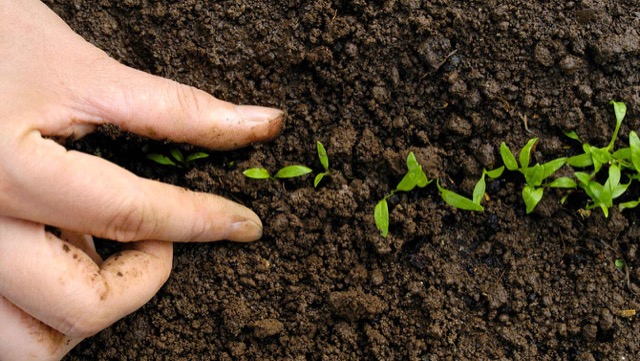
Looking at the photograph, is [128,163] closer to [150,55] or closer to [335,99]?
[150,55]

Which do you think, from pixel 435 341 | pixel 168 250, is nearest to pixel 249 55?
pixel 168 250

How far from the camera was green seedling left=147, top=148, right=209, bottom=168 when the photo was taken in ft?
8.36

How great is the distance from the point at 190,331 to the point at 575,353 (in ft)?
5.08

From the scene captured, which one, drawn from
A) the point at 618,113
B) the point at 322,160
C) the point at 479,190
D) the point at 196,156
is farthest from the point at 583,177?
the point at 196,156

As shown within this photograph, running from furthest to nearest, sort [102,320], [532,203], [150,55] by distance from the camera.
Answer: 1. [150,55]
2. [532,203]
3. [102,320]

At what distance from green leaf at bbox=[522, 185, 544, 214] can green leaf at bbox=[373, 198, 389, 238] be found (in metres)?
0.55

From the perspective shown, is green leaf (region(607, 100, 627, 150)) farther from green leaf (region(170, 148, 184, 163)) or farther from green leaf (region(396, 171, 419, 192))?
green leaf (region(170, 148, 184, 163))

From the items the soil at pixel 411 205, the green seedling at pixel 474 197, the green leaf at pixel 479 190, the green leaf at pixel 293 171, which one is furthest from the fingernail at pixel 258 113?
the green leaf at pixel 479 190

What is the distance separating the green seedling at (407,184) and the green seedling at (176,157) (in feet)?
2.41

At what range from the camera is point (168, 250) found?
2.49 m

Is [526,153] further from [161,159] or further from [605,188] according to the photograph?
[161,159]

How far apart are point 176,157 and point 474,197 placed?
121 cm

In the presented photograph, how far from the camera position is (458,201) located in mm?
2479

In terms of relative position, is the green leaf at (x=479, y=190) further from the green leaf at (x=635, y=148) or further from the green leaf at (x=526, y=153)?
the green leaf at (x=635, y=148)
